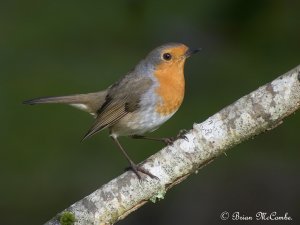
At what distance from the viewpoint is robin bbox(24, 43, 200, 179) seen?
4.57 m

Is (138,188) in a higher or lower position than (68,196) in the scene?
lower

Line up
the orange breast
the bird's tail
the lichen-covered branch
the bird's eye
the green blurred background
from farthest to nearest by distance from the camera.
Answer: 1. the green blurred background
2. the bird's tail
3. the bird's eye
4. the orange breast
5. the lichen-covered branch

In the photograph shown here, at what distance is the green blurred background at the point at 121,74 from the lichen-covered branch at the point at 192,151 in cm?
262

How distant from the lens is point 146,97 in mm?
4617

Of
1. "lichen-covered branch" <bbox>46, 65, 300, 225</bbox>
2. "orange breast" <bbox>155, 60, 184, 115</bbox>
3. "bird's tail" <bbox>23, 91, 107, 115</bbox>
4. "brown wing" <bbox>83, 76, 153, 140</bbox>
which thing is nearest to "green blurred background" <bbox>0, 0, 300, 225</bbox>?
"bird's tail" <bbox>23, 91, 107, 115</bbox>

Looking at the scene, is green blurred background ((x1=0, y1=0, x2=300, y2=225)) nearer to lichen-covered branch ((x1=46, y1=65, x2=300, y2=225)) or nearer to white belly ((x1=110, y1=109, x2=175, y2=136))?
white belly ((x1=110, y1=109, x2=175, y2=136))

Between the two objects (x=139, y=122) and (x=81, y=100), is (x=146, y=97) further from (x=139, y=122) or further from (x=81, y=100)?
(x=81, y=100)

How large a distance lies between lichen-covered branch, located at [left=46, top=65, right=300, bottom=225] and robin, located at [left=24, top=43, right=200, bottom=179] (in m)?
0.90

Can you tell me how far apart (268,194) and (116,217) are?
3219 millimetres

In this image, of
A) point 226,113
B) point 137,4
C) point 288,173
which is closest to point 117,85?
point 226,113

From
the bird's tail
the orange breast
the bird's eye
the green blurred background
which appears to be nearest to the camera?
the orange breast

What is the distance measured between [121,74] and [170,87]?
269 centimetres

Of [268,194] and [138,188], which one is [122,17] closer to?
[268,194]

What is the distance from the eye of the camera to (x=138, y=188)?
11.8ft
